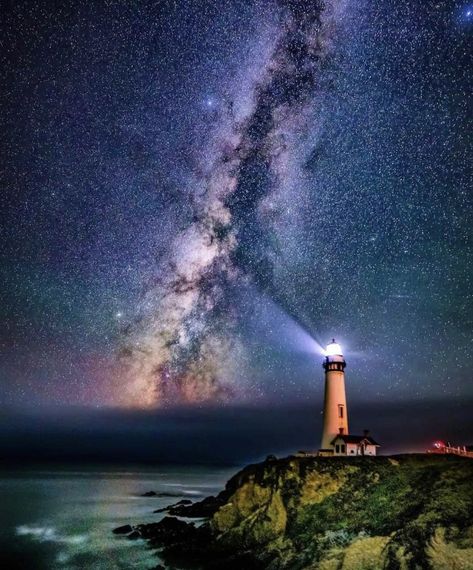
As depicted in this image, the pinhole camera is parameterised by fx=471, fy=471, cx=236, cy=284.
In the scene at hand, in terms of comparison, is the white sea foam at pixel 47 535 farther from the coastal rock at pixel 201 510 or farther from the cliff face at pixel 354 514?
the cliff face at pixel 354 514

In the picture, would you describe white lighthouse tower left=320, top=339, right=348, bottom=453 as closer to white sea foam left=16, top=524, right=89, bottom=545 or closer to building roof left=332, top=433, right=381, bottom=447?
building roof left=332, top=433, right=381, bottom=447

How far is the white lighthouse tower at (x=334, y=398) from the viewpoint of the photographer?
44.7 m

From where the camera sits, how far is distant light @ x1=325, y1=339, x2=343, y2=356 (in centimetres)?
4747

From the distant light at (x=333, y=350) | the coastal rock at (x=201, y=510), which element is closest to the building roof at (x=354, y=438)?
the distant light at (x=333, y=350)

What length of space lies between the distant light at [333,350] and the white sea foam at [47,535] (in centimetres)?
2977

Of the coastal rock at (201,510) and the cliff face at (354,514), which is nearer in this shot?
the cliff face at (354,514)

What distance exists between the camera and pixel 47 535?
48344 mm

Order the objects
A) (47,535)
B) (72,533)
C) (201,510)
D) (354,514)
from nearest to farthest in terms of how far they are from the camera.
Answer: (354,514) → (47,535) → (72,533) → (201,510)

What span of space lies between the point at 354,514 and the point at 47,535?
34983mm

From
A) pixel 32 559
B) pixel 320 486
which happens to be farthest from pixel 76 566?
pixel 320 486

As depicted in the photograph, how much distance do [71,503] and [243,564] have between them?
60.7 meters

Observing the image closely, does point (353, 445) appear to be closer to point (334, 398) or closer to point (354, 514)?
point (334, 398)

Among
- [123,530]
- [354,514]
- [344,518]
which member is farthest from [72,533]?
[354,514]

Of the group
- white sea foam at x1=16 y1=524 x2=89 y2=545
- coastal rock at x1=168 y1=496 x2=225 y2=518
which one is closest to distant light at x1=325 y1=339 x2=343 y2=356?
coastal rock at x1=168 y1=496 x2=225 y2=518
